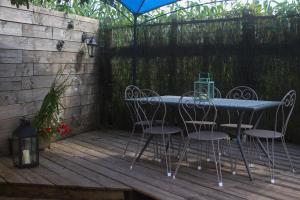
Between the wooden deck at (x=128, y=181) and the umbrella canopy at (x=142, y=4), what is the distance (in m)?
2.36

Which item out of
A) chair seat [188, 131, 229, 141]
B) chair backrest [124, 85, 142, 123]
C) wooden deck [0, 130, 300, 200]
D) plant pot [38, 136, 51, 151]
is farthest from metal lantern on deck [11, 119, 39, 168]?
chair seat [188, 131, 229, 141]

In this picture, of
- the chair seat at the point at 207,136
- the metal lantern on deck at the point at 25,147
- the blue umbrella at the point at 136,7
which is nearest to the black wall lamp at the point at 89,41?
the blue umbrella at the point at 136,7

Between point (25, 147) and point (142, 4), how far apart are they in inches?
108

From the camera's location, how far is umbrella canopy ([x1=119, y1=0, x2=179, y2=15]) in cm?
544

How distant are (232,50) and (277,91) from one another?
845 mm

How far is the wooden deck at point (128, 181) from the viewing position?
3152 millimetres

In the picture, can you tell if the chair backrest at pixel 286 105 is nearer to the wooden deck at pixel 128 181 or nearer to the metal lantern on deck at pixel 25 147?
the wooden deck at pixel 128 181

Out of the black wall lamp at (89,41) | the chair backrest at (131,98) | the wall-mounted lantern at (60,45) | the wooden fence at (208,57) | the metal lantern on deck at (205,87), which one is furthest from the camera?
the black wall lamp at (89,41)

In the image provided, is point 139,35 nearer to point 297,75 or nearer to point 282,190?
point 297,75

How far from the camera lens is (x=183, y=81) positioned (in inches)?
225

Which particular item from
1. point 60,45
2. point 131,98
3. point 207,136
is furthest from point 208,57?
point 207,136

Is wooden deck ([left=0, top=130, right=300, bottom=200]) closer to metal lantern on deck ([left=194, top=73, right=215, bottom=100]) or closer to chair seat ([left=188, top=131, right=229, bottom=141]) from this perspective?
chair seat ([left=188, top=131, right=229, bottom=141])

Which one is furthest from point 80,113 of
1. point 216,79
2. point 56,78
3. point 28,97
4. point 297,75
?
point 297,75

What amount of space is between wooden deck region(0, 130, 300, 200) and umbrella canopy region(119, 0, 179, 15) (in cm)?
236
